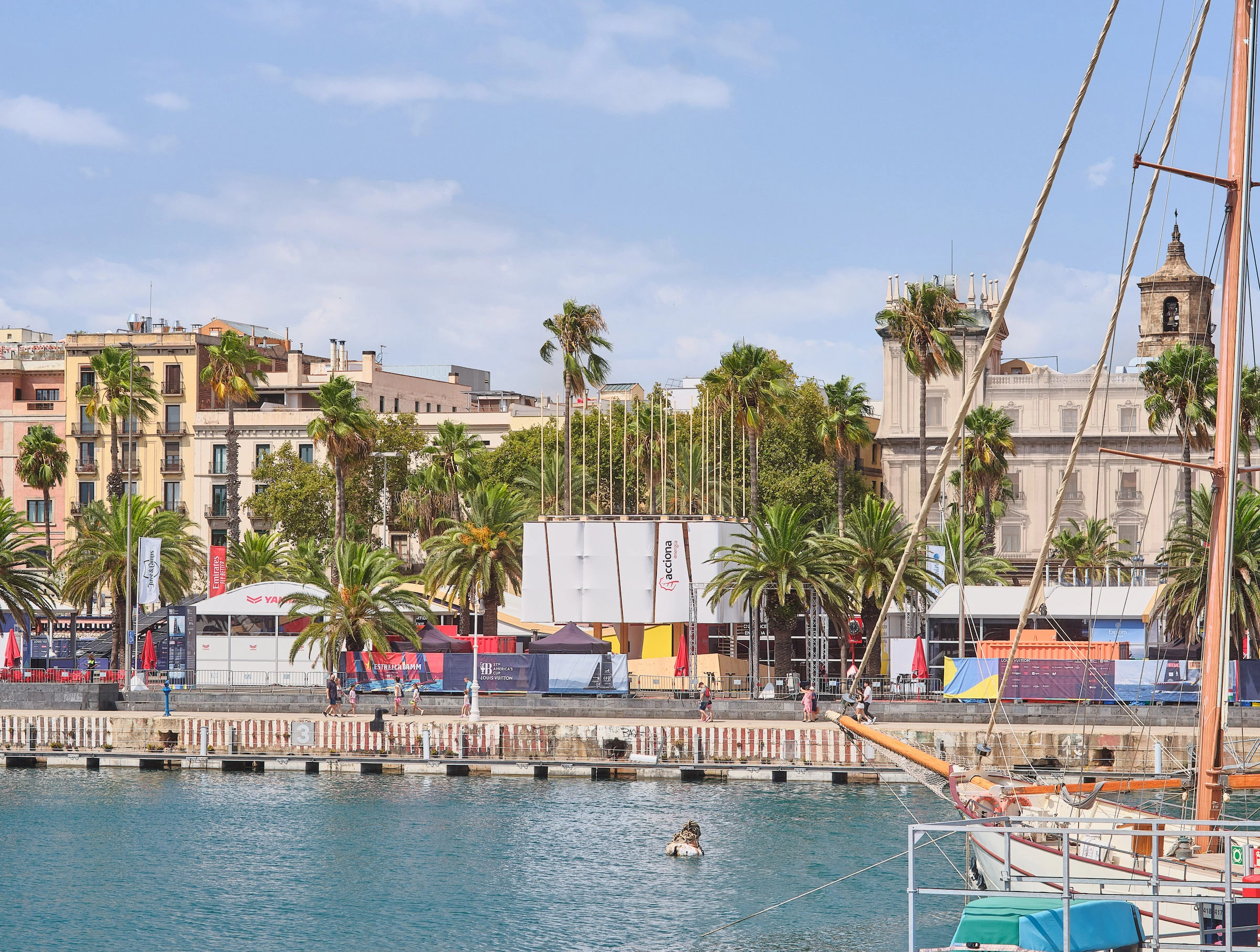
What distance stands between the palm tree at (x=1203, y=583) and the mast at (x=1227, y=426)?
27416 millimetres

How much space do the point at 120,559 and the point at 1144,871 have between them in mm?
50225

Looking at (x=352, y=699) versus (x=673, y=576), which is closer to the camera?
(x=352, y=699)

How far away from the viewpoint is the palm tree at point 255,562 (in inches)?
3142

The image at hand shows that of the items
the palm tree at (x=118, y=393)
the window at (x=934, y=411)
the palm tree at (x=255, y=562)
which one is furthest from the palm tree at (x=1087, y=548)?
the palm tree at (x=118, y=393)

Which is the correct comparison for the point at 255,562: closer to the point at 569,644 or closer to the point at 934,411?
the point at 569,644

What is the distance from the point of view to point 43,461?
9031 cm

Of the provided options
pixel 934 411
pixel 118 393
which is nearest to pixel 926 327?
pixel 934 411

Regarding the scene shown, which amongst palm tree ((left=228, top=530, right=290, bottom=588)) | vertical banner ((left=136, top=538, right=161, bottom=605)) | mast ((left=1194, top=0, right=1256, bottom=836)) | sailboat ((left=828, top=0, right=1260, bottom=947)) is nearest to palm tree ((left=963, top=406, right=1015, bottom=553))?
palm tree ((left=228, top=530, right=290, bottom=588))

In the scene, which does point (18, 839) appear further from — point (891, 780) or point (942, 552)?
point (942, 552)

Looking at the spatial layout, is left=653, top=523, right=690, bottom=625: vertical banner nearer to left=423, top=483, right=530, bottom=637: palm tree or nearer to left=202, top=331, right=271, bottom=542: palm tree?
left=423, top=483, right=530, bottom=637: palm tree

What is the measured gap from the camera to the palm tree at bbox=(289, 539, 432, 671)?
5772 cm

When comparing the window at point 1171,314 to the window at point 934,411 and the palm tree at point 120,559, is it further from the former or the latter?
the palm tree at point 120,559

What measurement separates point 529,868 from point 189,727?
844 inches

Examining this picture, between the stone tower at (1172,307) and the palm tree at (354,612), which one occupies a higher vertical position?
the stone tower at (1172,307)
